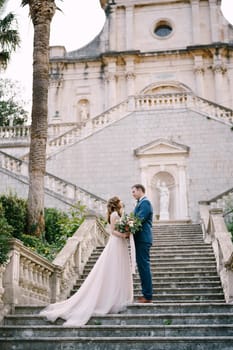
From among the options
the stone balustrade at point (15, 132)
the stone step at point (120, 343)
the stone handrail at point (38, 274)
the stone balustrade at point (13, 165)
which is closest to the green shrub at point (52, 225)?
the stone handrail at point (38, 274)

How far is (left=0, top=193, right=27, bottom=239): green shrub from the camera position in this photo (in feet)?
39.4

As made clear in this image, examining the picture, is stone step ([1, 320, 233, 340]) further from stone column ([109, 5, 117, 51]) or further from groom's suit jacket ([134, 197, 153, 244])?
stone column ([109, 5, 117, 51])

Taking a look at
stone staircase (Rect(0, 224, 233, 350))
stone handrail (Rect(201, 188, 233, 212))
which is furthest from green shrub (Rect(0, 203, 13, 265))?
stone handrail (Rect(201, 188, 233, 212))

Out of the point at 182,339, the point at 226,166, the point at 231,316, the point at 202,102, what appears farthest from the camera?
the point at 202,102

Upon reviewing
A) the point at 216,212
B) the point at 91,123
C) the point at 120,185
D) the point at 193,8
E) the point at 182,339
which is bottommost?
the point at 182,339

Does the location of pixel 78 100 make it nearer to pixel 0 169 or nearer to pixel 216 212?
pixel 0 169

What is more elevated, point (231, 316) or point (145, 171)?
point (145, 171)

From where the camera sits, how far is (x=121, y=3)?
31328 millimetres

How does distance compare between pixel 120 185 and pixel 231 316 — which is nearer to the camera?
pixel 231 316

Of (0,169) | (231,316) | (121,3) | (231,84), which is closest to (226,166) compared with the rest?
(0,169)

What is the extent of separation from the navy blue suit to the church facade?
11.7 metres

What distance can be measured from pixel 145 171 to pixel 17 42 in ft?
23.7

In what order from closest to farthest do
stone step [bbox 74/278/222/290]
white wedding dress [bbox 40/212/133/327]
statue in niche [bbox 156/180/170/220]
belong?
white wedding dress [bbox 40/212/133/327]
stone step [bbox 74/278/222/290]
statue in niche [bbox 156/180/170/220]

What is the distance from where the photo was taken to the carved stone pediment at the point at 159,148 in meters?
19.9
